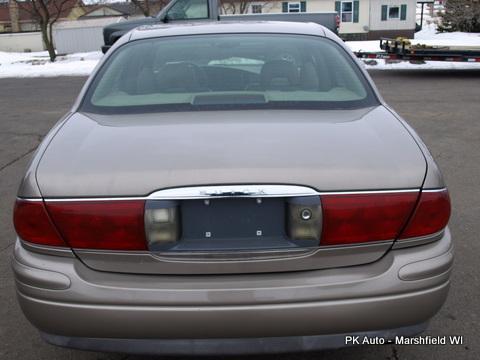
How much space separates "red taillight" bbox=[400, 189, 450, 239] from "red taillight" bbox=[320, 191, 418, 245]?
1.3 inches

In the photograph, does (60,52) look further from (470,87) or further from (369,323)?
(369,323)

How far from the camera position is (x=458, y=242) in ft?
12.9

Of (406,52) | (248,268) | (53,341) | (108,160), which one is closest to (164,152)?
(108,160)

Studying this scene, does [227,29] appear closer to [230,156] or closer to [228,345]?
[230,156]

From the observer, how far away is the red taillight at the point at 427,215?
209cm

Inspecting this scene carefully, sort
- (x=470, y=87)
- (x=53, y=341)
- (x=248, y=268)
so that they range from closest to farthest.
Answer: (x=248, y=268) → (x=53, y=341) → (x=470, y=87)

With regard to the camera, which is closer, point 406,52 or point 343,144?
point 343,144

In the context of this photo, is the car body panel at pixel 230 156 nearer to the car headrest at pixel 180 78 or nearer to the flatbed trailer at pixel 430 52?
the car headrest at pixel 180 78

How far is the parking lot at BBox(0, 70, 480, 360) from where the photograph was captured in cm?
273

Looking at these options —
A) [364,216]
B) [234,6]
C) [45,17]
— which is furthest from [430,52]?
[234,6]

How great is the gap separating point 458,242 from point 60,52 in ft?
101

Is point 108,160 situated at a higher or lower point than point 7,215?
higher

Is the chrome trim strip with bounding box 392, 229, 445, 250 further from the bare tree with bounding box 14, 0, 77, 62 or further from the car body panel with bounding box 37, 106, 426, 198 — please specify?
the bare tree with bounding box 14, 0, 77, 62

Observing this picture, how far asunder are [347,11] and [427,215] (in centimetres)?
3680
